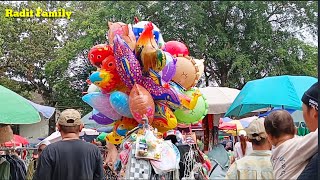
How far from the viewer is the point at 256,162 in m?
3.31

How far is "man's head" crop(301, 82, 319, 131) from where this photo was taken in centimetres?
227

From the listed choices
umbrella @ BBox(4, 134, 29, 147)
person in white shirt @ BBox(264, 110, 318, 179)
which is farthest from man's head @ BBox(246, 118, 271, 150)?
umbrella @ BBox(4, 134, 29, 147)

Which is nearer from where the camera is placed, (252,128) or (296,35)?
(252,128)

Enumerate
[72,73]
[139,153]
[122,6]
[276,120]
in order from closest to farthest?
[276,120], [139,153], [122,6], [72,73]

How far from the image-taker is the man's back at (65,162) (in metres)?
4.19

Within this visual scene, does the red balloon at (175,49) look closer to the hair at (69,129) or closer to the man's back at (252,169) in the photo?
the hair at (69,129)

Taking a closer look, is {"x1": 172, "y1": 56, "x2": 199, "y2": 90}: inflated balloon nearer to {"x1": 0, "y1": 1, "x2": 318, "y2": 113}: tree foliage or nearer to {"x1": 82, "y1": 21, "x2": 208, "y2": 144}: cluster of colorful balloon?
{"x1": 82, "y1": 21, "x2": 208, "y2": 144}: cluster of colorful balloon

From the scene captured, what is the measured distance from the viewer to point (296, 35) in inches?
702

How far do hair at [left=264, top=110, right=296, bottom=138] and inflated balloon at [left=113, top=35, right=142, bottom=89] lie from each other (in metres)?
2.15

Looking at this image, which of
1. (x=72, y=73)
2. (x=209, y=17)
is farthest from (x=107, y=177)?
(x=72, y=73)

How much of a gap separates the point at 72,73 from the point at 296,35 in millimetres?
9601

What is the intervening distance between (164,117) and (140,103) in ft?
1.38

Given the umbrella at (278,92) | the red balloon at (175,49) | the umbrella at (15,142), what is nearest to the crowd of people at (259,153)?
the umbrella at (278,92)

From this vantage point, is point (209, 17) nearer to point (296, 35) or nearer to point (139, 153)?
point (296, 35)
